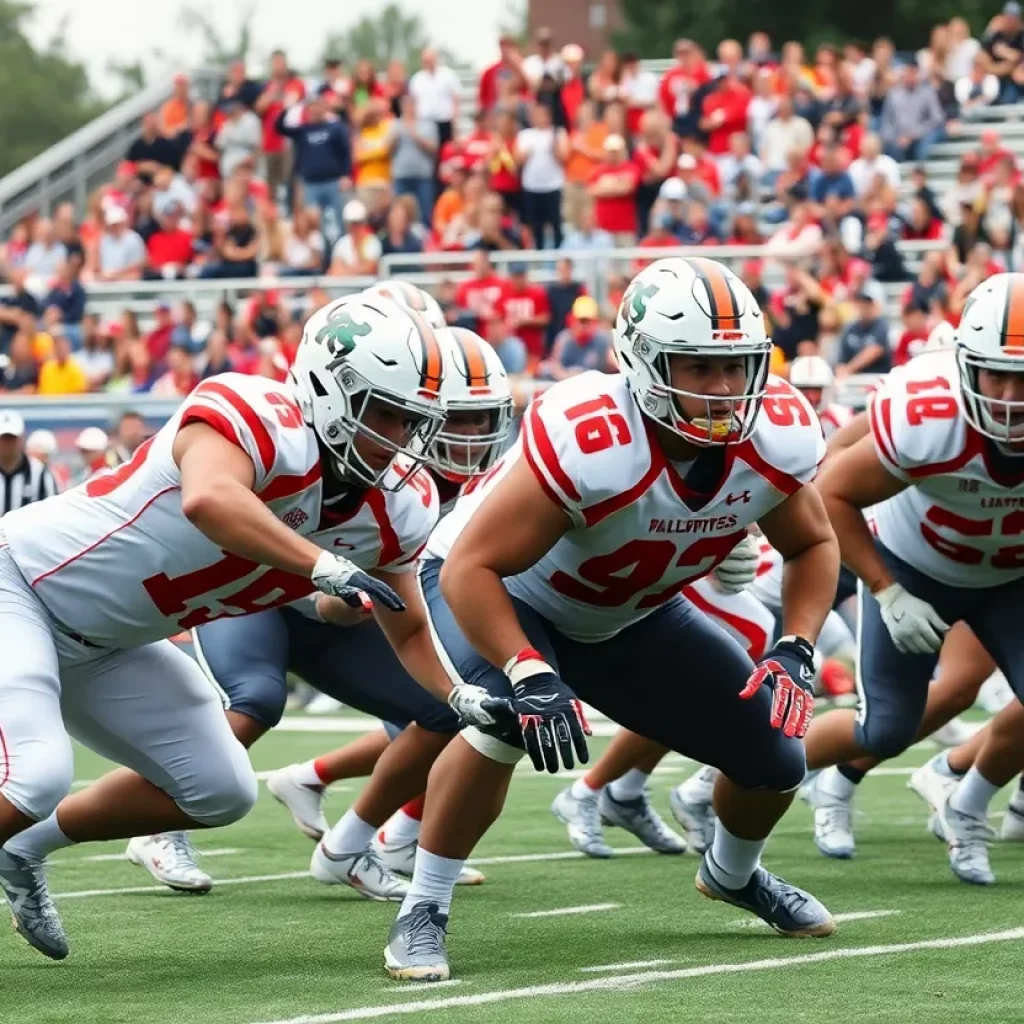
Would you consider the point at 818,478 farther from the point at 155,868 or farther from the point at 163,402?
the point at 163,402

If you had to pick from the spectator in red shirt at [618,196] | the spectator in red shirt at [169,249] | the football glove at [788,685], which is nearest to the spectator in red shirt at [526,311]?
the spectator in red shirt at [618,196]

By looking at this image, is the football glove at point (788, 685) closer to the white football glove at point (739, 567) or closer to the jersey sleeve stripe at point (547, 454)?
the jersey sleeve stripe at point (547, 454)

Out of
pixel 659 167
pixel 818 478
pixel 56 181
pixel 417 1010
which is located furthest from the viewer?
Result: pixel 56 181

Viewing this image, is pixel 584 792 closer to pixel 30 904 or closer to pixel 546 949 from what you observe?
pixel 546 949

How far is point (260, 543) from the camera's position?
14.7 ft

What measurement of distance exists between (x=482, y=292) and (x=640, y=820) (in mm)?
8120

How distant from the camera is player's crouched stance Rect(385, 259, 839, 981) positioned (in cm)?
471

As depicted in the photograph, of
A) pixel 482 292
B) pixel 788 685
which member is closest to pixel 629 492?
pixel 788 685

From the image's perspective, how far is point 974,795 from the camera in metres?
6.46

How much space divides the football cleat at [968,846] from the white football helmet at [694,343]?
209 cm

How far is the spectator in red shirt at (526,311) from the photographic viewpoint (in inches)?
584

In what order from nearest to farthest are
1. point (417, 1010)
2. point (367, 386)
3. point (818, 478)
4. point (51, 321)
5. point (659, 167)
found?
point (417, 1010) < point (367, 386) < point (818, 478) < point (659, 167) < point (51, 321)

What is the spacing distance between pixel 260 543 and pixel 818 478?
2232 mm

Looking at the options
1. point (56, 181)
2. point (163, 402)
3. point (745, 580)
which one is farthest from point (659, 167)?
point (745, 580)
